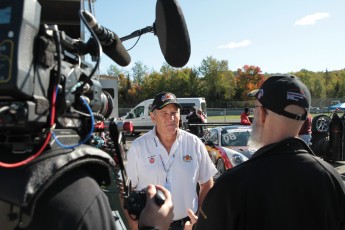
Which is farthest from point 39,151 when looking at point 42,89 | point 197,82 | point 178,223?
point 197,82

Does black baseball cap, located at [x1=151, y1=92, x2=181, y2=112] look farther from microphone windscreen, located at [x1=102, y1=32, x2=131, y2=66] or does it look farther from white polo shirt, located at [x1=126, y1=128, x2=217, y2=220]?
microphone windscreen, located at [x1=102, y1=32, x2=131, y2=66]

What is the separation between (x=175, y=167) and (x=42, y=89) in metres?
2.58

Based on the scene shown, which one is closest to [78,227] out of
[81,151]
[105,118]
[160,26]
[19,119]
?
[81,151]

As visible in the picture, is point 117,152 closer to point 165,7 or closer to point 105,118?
point 105,118

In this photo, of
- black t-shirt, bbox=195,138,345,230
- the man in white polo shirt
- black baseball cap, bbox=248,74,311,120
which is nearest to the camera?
black t-shirt, bbox=195,138,345,230

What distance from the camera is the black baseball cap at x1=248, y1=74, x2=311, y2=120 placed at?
233 centimetres

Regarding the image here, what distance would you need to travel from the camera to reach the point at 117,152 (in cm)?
156

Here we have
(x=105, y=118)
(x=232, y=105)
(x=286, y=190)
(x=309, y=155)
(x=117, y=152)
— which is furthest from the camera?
(x=232, y=105)

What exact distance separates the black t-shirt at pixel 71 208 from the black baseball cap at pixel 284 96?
145 cm

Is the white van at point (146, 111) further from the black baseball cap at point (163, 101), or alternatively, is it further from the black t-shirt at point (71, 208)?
the black t-shirt at point (71, 208)

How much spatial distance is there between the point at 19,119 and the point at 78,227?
0.38 m

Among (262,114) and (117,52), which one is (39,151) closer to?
(117,52)

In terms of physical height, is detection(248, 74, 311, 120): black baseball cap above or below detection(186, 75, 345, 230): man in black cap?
above

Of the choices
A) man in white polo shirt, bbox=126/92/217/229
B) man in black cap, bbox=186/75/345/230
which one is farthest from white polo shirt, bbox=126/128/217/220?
man in black cap, bbox=186/75/345/230
